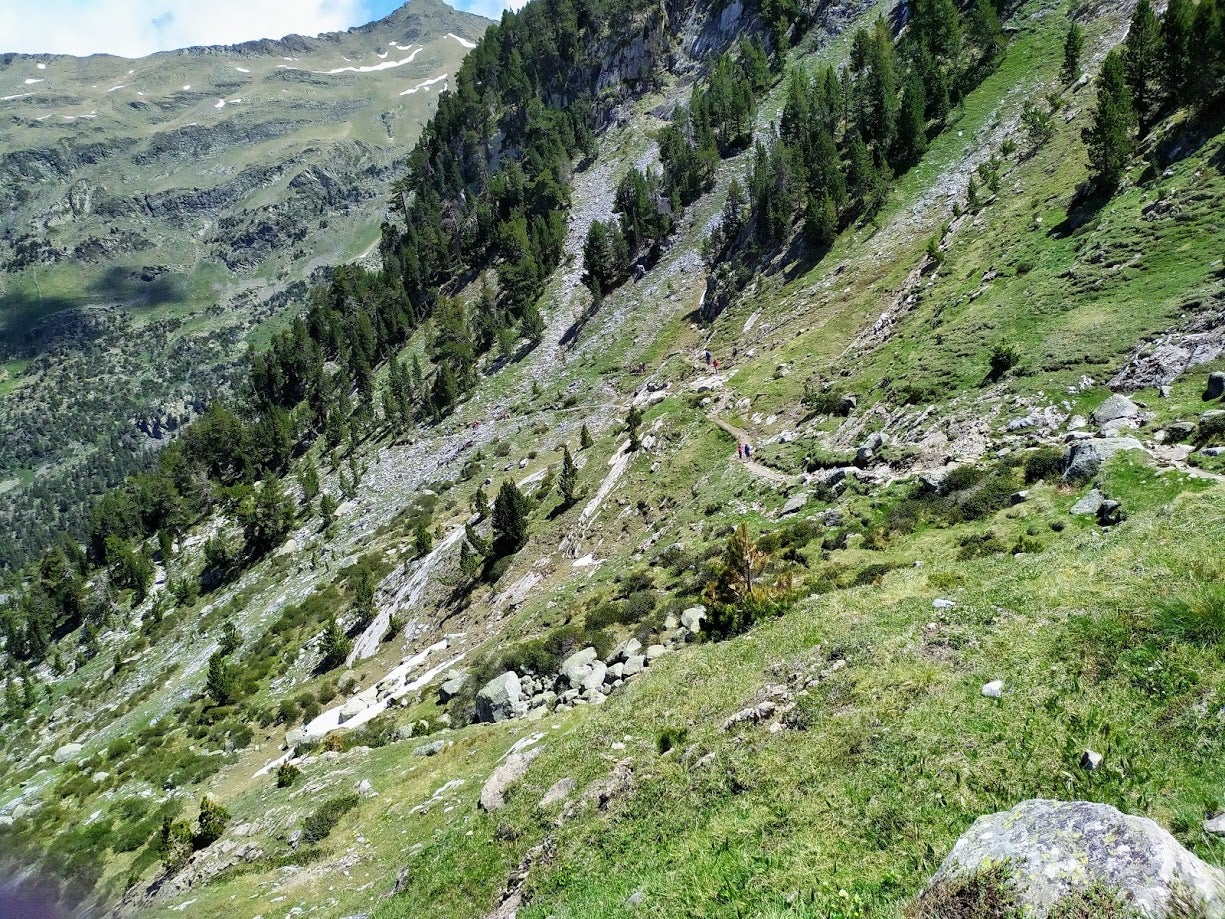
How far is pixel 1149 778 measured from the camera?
6.98 m

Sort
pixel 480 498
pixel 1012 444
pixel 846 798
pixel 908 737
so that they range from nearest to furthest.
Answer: pixel 846 798
pixel 908 737
pixel 1012 444
pixel 480 498

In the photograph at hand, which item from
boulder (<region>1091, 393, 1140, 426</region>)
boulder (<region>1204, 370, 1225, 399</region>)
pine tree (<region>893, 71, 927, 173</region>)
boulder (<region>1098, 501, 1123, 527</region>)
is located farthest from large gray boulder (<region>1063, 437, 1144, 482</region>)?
pine tree (<region>893, 71, 927, 173</region>)

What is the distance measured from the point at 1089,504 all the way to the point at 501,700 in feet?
75.5

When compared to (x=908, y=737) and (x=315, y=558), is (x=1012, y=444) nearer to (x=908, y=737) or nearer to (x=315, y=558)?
(x=908, y=737)

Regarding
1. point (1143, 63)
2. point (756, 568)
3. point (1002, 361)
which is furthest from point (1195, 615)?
point (1143, 63)

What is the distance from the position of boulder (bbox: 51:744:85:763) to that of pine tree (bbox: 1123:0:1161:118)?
316 feet

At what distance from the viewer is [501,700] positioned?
26922 millimetres

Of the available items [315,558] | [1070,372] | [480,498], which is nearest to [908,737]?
[1070,372]

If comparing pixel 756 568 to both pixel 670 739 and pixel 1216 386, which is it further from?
pixel 1216 386

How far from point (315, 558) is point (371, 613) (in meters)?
21.6

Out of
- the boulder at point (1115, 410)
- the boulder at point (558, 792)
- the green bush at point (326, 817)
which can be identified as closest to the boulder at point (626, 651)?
the green bush at point (326, 817)

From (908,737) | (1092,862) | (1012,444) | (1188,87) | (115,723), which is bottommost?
(115,723)

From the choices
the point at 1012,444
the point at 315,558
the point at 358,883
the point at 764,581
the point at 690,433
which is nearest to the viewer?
the point at 358,883

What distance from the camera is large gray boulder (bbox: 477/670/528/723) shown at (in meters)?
26.5
